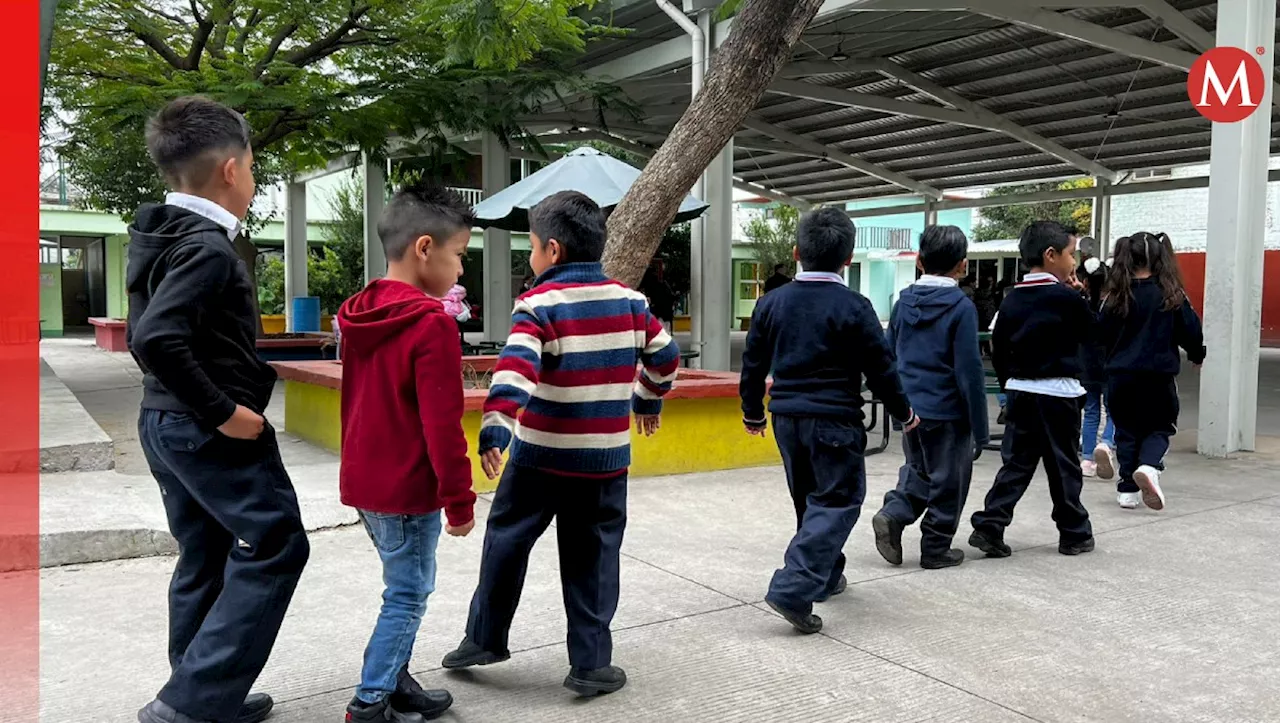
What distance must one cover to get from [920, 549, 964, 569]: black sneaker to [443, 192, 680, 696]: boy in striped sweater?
2.00m

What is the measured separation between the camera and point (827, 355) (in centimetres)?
376

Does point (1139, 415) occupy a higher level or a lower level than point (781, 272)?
lower

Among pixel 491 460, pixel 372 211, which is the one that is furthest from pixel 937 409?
pixel 372 211

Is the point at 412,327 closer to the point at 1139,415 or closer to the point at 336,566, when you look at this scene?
the point at 336,566

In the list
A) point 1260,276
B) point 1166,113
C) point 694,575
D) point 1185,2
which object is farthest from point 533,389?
point 1166,113

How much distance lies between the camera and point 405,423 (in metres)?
2.65

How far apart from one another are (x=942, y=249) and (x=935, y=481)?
3.39ft

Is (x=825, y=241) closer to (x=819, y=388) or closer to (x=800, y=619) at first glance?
(x=819, y=388)

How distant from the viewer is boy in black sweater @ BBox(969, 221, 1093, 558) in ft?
15.5

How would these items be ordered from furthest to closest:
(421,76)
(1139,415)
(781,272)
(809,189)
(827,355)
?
(809,189) < (781,272) < (421,76) < (1139,415) < (827,355)

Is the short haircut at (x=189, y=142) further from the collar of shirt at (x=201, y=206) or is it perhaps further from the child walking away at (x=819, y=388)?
the child walking away at (x=819, y=388)

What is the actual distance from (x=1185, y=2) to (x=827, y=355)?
12.6m

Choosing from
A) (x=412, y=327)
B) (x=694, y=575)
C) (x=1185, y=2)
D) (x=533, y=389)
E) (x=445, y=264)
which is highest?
(x=1185, y=2)

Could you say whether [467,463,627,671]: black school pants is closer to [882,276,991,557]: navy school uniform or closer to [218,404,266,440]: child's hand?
[218,404,266,440]: child's hand
